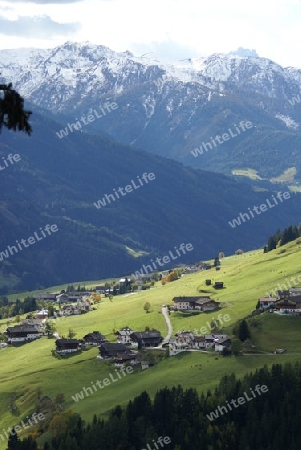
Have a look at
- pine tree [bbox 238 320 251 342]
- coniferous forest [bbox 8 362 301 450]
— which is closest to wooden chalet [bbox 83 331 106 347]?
pine tree [bbox 238 320 251 342]

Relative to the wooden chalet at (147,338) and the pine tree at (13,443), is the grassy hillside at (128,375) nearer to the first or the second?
the wooden chalet at (147,338)

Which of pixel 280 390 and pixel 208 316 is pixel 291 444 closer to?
pixel 280 390

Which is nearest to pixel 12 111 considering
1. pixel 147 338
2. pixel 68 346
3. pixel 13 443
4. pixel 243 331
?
pixel 13 443

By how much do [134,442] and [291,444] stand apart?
2309cm

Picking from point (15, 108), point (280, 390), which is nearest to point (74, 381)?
point (280, 390)

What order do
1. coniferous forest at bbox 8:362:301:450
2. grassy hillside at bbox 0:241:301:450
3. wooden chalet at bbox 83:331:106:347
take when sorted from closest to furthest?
coniferous forest at bbox 8:362:301:450, grassy hillside at bbox 0:241:301:450, wooden chalet at bbox 83:331:106:347

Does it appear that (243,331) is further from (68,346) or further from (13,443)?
(13,443)

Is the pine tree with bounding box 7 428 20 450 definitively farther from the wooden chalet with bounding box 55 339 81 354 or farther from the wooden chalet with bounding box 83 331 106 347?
the wooden chalet with bounding box 83 331 106 347

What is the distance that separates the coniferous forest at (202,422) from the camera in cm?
12725

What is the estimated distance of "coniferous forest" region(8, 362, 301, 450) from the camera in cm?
12725

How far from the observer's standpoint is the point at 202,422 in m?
131

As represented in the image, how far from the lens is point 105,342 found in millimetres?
189250

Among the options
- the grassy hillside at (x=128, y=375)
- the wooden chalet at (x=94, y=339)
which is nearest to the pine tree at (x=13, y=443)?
the grassy hillside at (x=128, y=375)

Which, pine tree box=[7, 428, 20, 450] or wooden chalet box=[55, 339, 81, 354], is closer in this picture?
pine tree box=[7, 428, 20, 450]
